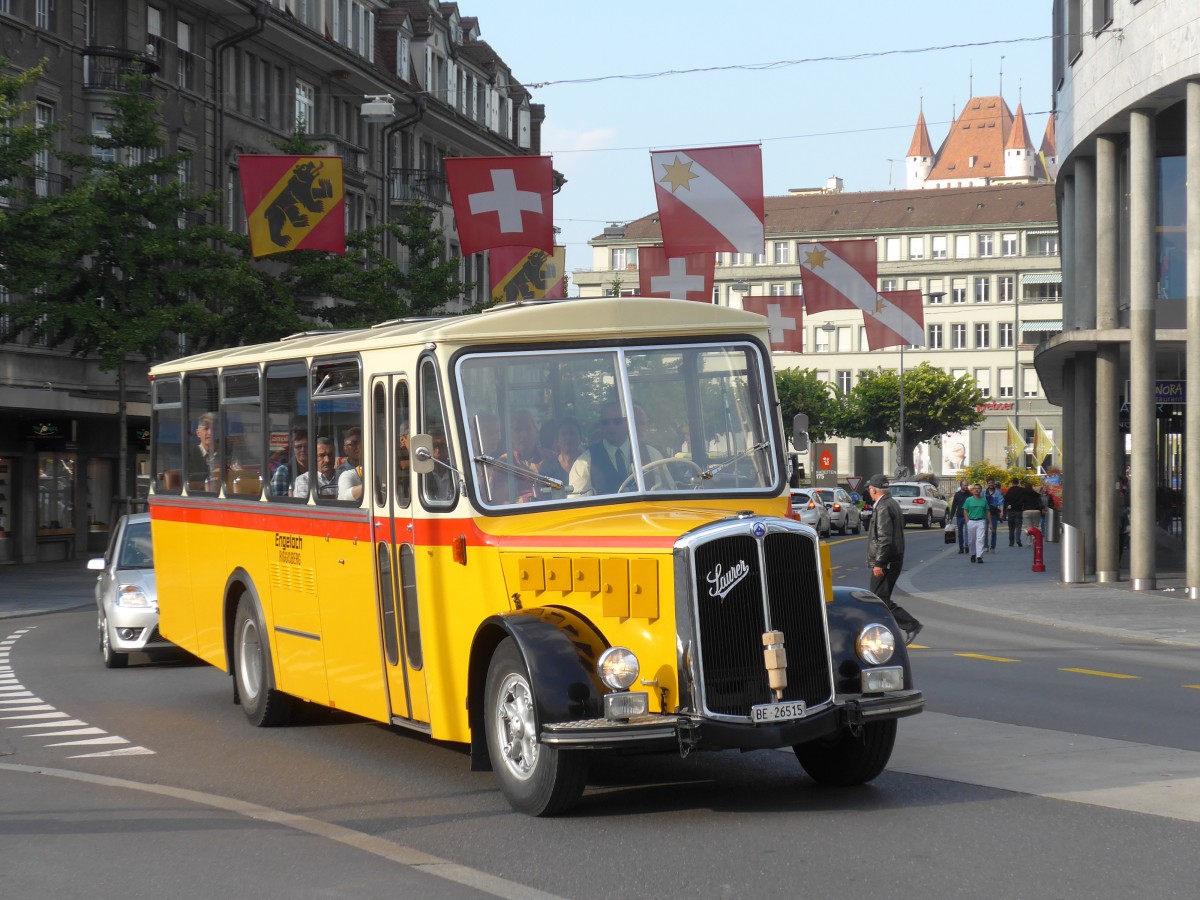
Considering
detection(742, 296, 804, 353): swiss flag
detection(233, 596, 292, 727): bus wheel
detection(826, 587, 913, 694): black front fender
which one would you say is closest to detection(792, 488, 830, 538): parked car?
detection(742, 296, 804, 353): swiss flag

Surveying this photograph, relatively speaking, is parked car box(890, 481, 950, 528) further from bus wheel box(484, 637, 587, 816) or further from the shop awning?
the shop awning

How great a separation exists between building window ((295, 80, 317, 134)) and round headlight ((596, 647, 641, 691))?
46.2 metres

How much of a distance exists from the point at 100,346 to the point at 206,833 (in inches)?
1095

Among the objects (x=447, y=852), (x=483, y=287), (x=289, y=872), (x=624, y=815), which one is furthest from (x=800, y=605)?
(x=483, y=287)

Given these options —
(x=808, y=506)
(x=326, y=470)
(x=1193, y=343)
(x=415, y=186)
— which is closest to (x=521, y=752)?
(x=326, y=470)

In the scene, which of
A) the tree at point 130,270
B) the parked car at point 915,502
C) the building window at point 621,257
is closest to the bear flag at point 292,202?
the tree at point 130,270

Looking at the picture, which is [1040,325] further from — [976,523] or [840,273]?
[840,273]

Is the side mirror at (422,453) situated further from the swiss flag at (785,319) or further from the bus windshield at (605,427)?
the swiss flag at (785,319)

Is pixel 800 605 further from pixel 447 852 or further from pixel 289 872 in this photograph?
pixel 289 872

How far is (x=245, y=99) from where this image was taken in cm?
4994

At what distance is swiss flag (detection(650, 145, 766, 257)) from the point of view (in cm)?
2453

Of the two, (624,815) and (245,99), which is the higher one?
(245,99)

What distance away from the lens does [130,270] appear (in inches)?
1399

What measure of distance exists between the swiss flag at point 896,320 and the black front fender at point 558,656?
1985cm
